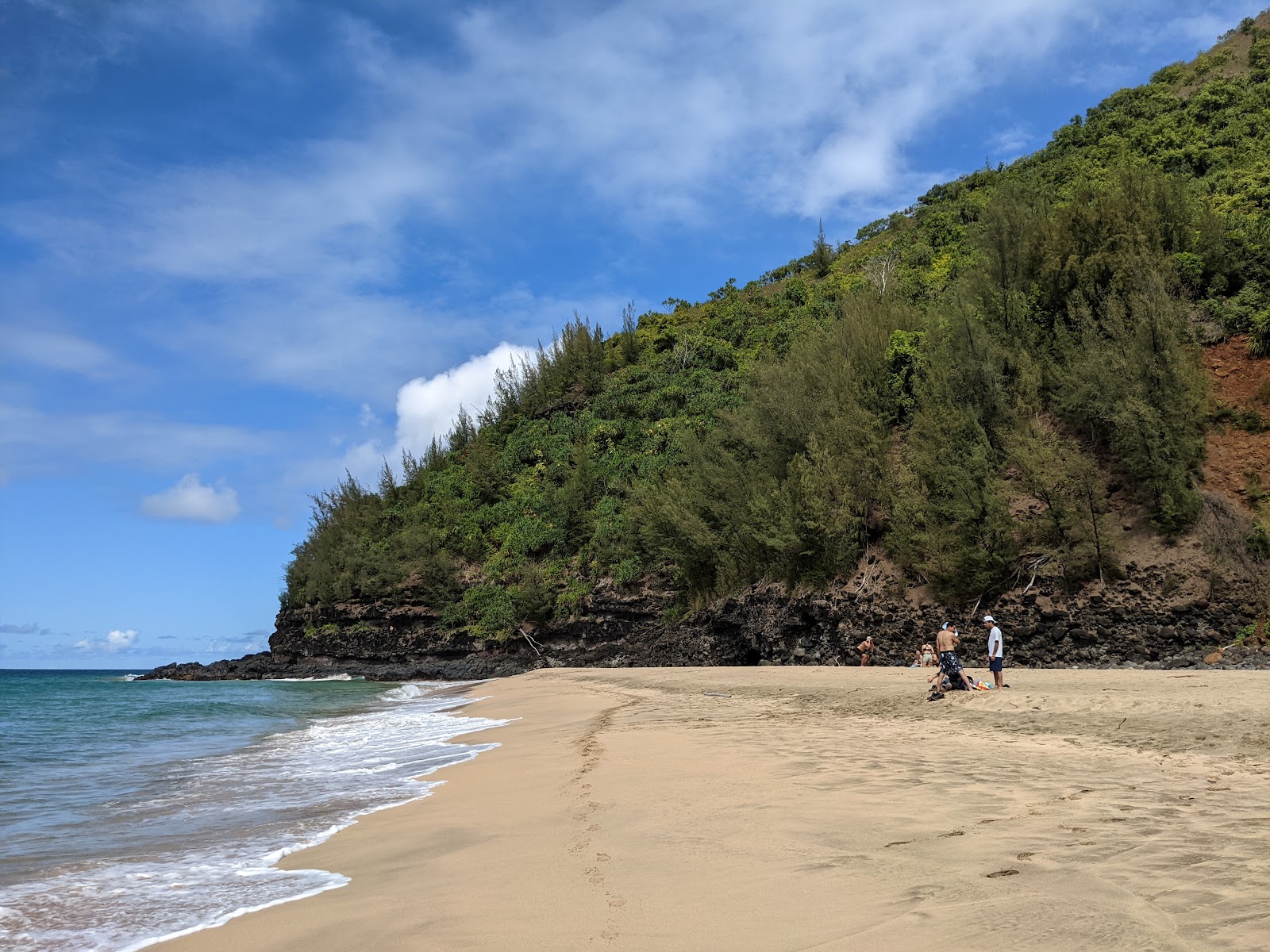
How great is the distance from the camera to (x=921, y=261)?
163ft

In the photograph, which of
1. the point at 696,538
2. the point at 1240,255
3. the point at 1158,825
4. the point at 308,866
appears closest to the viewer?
the point at 1158,825

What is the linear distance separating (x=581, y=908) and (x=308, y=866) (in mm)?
2983

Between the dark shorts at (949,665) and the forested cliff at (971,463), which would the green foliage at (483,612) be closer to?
the forested cliff at (971,463)

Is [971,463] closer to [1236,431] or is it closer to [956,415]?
[956,415]

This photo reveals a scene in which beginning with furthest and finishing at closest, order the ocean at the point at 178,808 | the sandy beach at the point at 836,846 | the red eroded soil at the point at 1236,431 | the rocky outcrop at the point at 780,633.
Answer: the red eroded soil at the point at 1236,431 < the rocky outcrop at the point at 780,633 < the ocean at the point at 178,808 < the sandy beach at the point at 836,846

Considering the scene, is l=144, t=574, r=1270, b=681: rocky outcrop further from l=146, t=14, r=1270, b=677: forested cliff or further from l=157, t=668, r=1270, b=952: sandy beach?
l=157, t=668, r=1270, b=952: sandy beach

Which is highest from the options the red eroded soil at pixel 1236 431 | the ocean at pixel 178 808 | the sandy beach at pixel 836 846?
the red eroded soil at pixel 1236 431

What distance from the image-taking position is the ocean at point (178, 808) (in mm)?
5246

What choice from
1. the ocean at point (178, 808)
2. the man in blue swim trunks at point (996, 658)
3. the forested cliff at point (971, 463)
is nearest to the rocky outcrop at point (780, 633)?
the forested cliff at point (971, 463)

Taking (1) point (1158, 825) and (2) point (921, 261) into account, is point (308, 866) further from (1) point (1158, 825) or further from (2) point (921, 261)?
(2) point (921, 261)

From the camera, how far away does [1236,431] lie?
21094 millimetres

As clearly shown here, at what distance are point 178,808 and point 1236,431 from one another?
26.1m

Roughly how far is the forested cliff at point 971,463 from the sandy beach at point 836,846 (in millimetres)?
11677

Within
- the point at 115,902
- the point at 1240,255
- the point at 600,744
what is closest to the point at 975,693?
the point at 600,744
